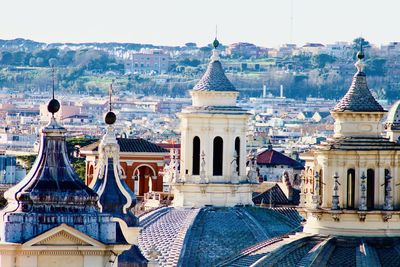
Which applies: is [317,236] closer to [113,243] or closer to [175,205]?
[113,243]

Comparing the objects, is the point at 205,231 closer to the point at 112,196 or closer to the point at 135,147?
the point at 112,196

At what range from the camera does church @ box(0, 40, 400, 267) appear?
3441 cm

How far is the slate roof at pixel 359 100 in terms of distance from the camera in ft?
143

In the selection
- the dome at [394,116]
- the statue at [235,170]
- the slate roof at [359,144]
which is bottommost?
the statue at [235,170]

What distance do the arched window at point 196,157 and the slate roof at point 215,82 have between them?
5.15 feet

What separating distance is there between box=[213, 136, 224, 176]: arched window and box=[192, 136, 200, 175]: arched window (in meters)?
0.45

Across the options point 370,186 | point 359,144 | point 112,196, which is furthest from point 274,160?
point 370,186

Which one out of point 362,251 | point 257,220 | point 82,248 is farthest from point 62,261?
point 257,220

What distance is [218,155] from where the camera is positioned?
6359 cm

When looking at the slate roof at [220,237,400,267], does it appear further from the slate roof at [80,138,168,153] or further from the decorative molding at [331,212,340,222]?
the slate roof at [80,138,168,153]

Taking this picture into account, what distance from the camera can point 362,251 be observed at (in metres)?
41.6

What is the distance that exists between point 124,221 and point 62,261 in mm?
9050

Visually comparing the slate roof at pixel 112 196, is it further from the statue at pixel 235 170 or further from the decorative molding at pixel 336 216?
the statue at pixel 235 170

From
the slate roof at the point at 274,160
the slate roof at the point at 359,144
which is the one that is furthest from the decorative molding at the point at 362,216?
the slate roof at the point at 274,160
